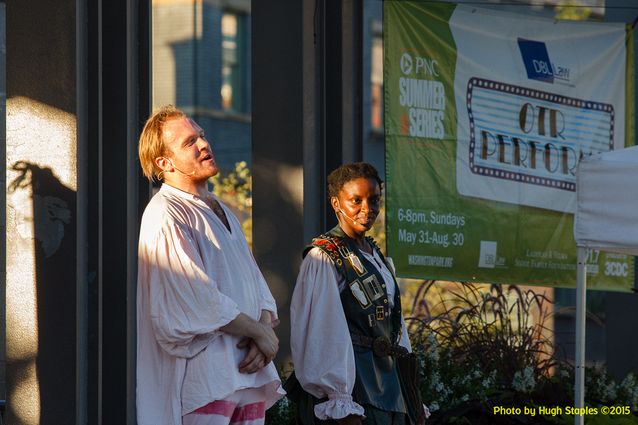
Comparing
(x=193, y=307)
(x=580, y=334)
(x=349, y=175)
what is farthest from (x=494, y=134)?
(x=193, y=307)

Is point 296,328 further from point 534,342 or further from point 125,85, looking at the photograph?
point 534,342

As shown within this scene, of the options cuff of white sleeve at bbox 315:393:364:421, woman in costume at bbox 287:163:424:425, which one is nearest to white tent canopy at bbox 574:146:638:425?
woman in costume at bbox 287:163:424:425

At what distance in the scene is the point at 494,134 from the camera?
957 centimetres

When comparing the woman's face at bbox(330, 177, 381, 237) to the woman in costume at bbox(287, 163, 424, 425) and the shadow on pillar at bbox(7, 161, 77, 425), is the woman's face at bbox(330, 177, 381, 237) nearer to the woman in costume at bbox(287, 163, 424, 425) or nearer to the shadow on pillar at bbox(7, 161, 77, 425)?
the woman in costume at bbox(287, 163, 424, 425)

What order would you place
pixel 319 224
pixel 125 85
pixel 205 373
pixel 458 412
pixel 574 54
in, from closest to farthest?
pixel 205 373 < pixel 125 85 < pixel 458 412 < pixel 319 224 < pixel 574 54

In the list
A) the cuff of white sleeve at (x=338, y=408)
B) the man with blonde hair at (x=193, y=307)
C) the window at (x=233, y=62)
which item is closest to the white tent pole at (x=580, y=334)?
the cuff of white sleeve at (x=338, y=408)

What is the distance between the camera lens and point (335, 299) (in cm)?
521

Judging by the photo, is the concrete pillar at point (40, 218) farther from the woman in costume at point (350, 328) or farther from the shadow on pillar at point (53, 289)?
the woman in costume at point (350, 328)

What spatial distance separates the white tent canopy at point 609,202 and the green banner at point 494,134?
8.75 feet

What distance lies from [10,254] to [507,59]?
4873 mm

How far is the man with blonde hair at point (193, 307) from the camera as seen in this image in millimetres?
4273

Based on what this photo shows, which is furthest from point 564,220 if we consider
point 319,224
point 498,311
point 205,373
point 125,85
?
point 205,373

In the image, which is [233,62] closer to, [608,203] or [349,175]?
[608,203]

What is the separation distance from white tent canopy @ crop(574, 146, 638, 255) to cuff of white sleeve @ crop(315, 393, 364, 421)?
188 centimetres
